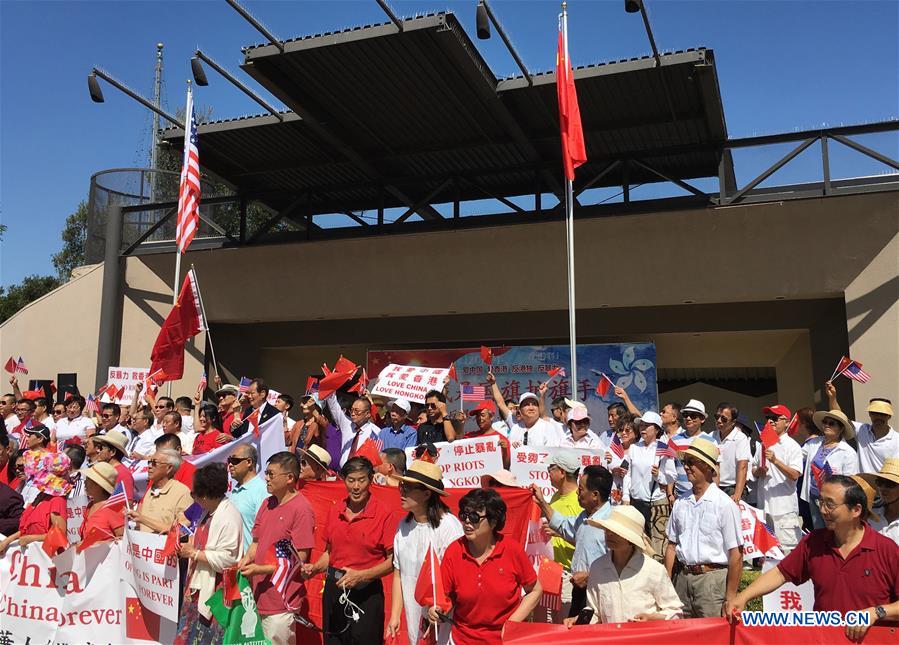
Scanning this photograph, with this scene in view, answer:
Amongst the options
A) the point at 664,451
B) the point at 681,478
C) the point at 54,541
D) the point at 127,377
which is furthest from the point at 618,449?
the point at 127,377

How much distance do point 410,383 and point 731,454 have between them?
15.4 ft

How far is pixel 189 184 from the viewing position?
15289 millimetres

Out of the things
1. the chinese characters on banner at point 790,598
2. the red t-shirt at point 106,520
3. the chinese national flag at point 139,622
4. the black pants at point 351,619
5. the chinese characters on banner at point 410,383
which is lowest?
the chinese national flag at point 139,622

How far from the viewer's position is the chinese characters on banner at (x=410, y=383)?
1102cm

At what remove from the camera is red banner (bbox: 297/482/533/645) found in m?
5.62

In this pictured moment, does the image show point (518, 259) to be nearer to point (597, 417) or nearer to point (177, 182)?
point (597, 417)

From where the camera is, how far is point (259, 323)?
18.2 metres

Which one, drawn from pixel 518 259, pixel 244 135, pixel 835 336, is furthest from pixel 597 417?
pixel 244 135

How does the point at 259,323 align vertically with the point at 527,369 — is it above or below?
above

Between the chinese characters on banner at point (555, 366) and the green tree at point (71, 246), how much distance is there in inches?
1455

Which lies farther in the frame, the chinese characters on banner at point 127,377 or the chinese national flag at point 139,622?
the chinese characters on banner at point 127,377

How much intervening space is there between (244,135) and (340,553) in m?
12.1

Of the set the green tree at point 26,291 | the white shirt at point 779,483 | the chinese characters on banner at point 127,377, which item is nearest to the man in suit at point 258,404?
Answer: the chinese characters on banner at point 127,377

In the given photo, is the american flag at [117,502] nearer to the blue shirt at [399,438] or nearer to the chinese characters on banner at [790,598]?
the blue shirt at [399,438]
